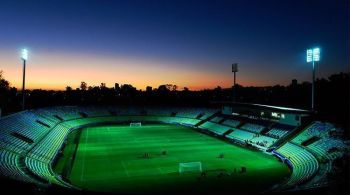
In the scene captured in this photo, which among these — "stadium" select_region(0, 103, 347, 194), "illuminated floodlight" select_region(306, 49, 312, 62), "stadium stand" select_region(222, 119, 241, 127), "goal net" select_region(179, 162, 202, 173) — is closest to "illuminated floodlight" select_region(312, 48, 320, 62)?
"illuminated floodlight" select_region(306, 49, 312, 62)

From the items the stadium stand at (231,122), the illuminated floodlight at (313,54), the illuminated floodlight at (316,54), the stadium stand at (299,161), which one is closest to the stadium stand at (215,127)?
the stadium stand at (231,122)

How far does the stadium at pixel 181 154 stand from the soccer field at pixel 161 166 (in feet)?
0.28

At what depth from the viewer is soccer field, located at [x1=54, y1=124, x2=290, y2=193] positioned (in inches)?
1029

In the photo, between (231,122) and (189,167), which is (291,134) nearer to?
(231,122)

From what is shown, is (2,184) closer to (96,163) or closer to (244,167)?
(96,163)

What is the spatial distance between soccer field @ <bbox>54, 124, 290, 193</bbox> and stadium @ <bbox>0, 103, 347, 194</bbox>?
0.08 metres

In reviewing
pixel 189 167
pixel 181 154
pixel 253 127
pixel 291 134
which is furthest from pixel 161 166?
pixel 253 127

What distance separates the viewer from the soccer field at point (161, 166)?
26.1 meters

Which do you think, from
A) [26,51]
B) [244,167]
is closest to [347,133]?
[244,167]

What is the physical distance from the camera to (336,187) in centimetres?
1337

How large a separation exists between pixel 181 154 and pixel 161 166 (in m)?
6.74

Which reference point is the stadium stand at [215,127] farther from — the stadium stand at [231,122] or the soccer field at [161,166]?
the soccer field at [161,166]

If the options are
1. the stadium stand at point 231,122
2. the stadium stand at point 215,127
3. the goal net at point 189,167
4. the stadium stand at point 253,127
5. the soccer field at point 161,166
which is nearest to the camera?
the soccer field at point 161,166

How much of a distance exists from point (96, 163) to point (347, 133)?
96.6 feet
